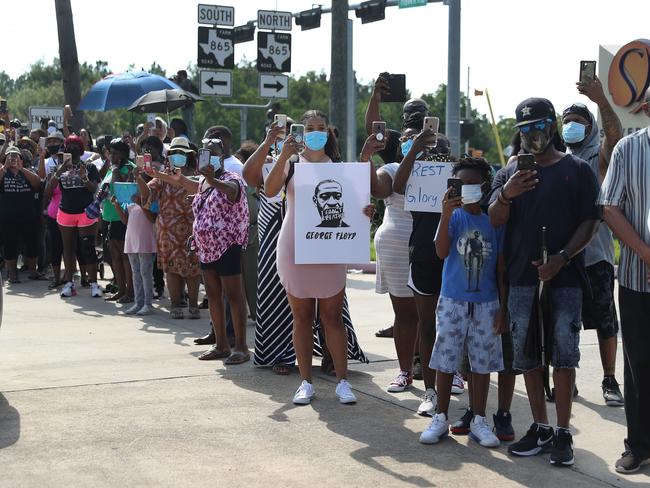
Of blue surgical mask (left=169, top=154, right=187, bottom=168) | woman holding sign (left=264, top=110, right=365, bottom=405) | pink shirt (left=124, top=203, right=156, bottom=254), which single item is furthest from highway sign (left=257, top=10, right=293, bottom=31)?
woman holding sign (left=264, top=110, right=365, bottom=405)

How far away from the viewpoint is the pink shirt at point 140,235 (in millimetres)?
11641

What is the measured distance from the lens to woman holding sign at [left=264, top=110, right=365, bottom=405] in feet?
23.3

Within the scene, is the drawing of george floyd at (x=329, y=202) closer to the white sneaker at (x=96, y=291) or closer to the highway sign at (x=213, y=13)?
the white sneaker at (x=96, y=291)

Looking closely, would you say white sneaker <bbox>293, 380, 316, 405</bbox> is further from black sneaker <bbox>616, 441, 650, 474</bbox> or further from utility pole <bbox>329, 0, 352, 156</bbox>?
utility pole <bbox>329, 0, 352, 156</bbox>

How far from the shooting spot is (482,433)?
6.16 m

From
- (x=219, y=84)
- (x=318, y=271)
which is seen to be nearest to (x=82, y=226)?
(x=219, y=84)

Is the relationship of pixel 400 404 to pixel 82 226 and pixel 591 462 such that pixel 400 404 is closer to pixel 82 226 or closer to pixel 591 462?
pixel 591 462

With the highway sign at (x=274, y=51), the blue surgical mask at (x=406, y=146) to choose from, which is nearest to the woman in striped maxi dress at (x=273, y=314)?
the blue surgical mask at (x=406, y=146)

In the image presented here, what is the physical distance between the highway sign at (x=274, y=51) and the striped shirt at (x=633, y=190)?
487 inches

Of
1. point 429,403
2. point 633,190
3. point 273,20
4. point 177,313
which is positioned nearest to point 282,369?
point 429,403

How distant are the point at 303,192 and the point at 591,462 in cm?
252

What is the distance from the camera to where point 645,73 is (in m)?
25.2

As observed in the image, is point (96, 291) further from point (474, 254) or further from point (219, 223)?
point (474, 254)

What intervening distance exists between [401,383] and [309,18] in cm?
1740
